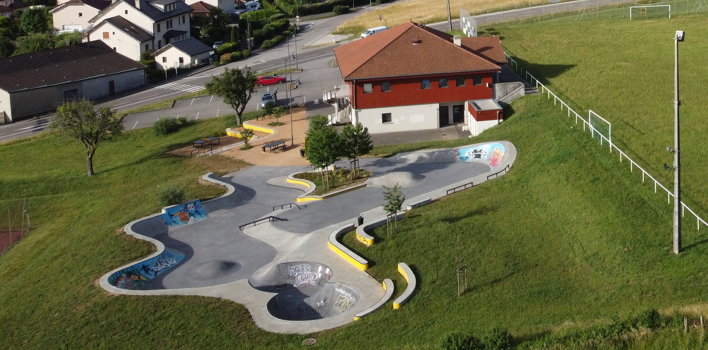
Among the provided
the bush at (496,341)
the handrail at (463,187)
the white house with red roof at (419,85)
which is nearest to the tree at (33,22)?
the white house with red roof at (419,85)

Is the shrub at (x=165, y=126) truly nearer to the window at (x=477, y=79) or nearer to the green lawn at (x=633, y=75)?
the window at (x=477, y=79)

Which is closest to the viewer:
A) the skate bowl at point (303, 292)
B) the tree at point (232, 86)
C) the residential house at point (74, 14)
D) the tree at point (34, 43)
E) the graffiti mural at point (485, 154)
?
the skate bowl at point (303, 292)

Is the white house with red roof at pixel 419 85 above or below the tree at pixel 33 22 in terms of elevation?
below

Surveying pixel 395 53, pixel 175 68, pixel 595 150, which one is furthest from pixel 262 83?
pixel 595 150

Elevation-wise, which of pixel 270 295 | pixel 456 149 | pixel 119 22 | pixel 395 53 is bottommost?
pixel 270 295

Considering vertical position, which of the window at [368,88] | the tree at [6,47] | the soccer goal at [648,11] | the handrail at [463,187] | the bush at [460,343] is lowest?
the bush at [460,343]

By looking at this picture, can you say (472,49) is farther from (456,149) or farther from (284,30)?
(284,30)

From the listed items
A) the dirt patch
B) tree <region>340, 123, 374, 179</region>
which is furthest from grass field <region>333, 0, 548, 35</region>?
tree <region>340, 123, 374, 179</region>
